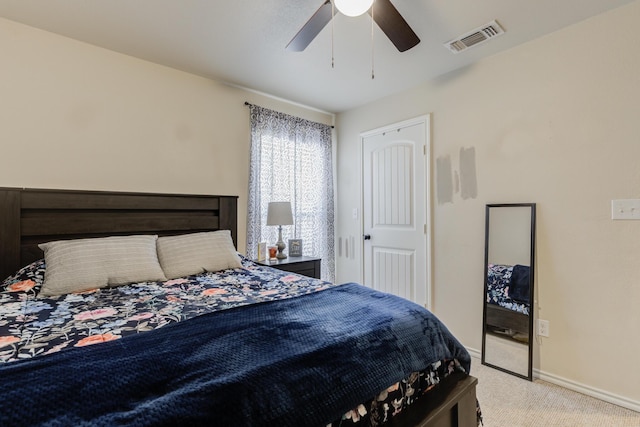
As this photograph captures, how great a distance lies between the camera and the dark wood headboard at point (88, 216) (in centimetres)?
202

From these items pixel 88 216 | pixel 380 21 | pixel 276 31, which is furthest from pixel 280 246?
pixel 380 21

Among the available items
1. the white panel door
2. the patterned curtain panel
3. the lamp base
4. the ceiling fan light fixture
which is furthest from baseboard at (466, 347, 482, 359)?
the ceiling fan light fixture

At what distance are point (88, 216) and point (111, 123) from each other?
75 centimetres

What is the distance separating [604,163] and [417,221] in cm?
143

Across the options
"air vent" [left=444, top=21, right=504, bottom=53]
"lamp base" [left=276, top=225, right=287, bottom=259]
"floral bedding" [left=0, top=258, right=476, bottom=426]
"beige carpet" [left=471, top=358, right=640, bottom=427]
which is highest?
"air vent" [left=444, top=21, right=504, bottom=53]

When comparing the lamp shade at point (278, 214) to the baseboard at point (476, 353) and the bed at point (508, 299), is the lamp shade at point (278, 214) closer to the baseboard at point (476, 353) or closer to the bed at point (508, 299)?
the bed at point (508, 299)

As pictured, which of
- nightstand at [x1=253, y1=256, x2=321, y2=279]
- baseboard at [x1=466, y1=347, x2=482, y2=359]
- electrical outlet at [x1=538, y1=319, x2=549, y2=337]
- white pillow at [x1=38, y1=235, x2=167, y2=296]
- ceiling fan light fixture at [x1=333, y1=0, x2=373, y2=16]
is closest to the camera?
ceiling fan light fixture at [x1=333, y1=0, x2=373, y2=16]

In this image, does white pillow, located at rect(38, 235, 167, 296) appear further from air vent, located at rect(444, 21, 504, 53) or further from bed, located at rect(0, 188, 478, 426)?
air vent, located at rect(444, 21, 504, 53)

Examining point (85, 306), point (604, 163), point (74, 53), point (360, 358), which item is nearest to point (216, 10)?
point (74, 53)

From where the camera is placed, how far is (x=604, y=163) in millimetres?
2020

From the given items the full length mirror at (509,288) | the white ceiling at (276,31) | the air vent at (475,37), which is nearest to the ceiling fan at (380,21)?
the white ceiling at (276,31)

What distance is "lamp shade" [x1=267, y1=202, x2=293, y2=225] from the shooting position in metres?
3.07

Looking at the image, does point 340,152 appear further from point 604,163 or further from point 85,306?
point 85,306

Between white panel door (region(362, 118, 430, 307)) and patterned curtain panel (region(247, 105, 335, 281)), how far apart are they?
48 cm
